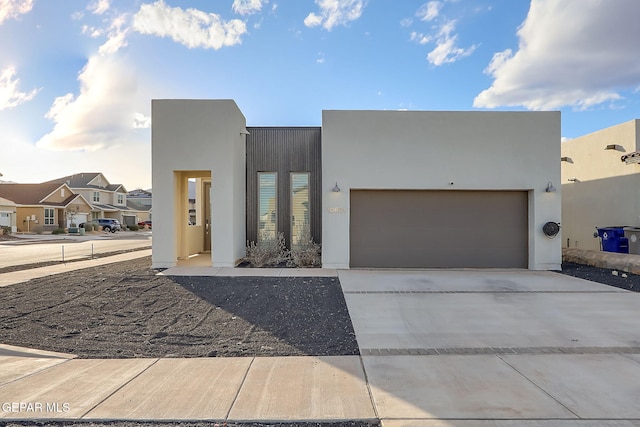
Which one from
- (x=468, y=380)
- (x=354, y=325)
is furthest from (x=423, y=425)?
(x=354, y=325)

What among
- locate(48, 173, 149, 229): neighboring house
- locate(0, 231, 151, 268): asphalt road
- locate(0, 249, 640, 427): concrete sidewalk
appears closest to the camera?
→ locate(0, 249, 640, 427): concrete sidewalk

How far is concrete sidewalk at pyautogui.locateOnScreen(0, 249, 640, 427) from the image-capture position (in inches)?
Result: 115

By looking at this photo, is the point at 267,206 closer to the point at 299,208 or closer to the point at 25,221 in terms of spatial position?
the point at 299,208

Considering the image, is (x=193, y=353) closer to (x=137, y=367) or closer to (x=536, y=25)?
(x=137, y=367)

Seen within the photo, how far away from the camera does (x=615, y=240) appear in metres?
10.9

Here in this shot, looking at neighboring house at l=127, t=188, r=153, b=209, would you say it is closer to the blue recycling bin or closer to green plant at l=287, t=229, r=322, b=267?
green plant at l=287, t=229, r=322, b=267

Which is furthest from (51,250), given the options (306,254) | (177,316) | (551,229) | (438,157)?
(551,229)

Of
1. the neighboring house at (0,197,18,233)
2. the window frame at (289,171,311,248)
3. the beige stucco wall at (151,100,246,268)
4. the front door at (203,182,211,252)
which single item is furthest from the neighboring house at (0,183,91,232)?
the window frame at (289,171,311,248)

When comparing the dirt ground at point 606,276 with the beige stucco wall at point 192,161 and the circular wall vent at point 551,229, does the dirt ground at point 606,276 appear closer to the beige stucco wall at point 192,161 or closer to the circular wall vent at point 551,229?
the circular wall vent at point 551,229

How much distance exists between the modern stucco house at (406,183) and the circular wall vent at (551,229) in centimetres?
11

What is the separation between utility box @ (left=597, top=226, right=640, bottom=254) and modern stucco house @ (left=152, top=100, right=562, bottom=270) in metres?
2.61

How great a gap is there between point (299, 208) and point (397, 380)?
27.8 feet

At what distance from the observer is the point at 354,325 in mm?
5285

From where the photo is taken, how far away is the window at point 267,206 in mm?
11594
